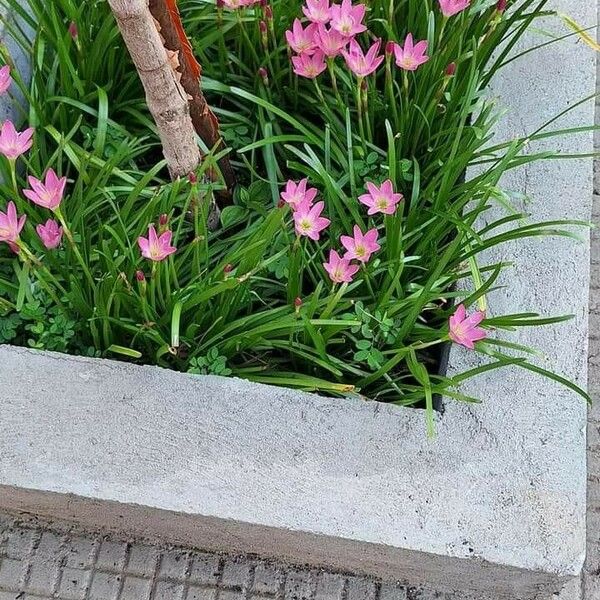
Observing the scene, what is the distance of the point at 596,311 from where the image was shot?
1.77m

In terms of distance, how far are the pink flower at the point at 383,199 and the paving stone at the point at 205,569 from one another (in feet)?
2.23

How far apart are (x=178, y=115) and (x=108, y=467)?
1.76 ft

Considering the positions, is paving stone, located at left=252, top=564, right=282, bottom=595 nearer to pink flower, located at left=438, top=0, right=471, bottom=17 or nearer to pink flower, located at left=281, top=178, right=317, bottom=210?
pink flower, located at left=281, top=178, right=317, bottom=210

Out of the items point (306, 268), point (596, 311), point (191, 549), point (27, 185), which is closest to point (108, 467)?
point (191, 549)

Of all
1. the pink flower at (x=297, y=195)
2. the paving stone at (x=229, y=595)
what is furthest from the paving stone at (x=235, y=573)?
the pink flower at (x=297, y=195)

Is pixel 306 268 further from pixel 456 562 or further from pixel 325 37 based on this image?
pixel 456 562

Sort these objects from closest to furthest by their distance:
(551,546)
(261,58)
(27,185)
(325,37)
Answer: (551,546), (325,37), (27,185), (261,58)

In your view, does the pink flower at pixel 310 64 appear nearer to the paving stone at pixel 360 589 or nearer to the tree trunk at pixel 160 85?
the tree trunk at pixel 160 85

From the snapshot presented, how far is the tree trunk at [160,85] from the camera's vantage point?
1.07 metres

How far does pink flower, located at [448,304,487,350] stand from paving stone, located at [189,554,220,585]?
2.02ft

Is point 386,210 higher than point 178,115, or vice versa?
point 178,115

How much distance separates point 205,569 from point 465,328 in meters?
0.65

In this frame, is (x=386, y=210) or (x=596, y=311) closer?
(x=386, y=210)

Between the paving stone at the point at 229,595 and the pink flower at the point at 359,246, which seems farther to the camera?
the paving stone at the point at 229,595
